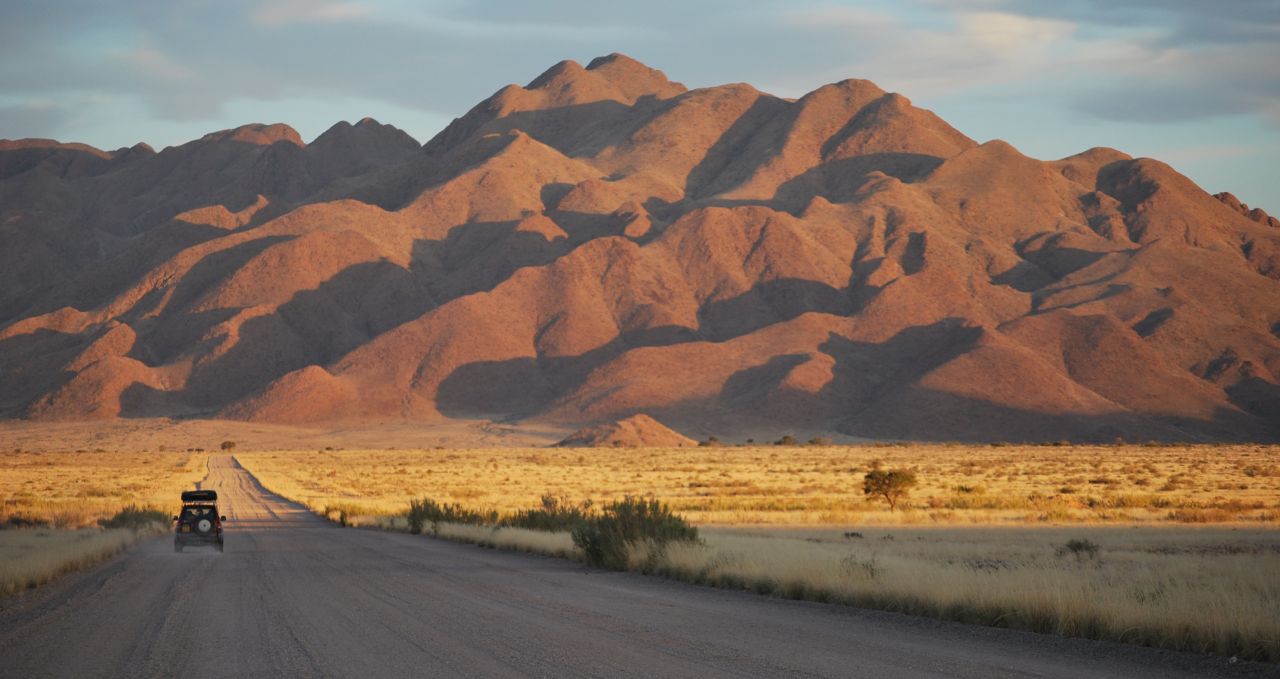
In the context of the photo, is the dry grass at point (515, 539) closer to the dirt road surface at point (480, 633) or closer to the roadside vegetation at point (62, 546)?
the dirt road surface at point (480, 633)

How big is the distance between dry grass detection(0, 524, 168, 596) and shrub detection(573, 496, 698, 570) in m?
10.6

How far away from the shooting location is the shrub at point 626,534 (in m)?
24.9

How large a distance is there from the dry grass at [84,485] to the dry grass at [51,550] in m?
5.17

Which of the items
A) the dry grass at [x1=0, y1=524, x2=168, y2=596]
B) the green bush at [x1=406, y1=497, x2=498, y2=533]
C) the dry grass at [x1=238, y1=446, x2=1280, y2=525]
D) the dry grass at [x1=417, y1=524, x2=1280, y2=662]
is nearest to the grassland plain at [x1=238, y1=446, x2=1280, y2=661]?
the dry grass at [x1=417, y1=524, x2=1280, y2=662]

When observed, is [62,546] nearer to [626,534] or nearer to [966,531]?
[626,534]

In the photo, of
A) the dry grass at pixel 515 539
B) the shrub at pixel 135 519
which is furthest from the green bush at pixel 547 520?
the shrub at pixel 135 519

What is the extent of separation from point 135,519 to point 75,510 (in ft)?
23.2

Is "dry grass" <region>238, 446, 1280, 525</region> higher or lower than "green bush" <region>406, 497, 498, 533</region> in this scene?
lower

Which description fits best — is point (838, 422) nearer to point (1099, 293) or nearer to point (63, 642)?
point (1099, 293)

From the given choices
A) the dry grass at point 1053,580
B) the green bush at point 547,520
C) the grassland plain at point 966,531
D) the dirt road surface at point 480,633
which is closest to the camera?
the dirt road surface at point 480,633

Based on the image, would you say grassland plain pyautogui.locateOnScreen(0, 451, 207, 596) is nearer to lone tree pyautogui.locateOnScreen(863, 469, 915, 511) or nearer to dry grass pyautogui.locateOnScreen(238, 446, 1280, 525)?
dry grass pyautogui.locateOnScreen(238, 446, 1280, 525)

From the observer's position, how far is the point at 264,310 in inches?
7421

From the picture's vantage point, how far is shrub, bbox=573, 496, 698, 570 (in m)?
24.9

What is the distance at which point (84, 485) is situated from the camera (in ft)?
218
